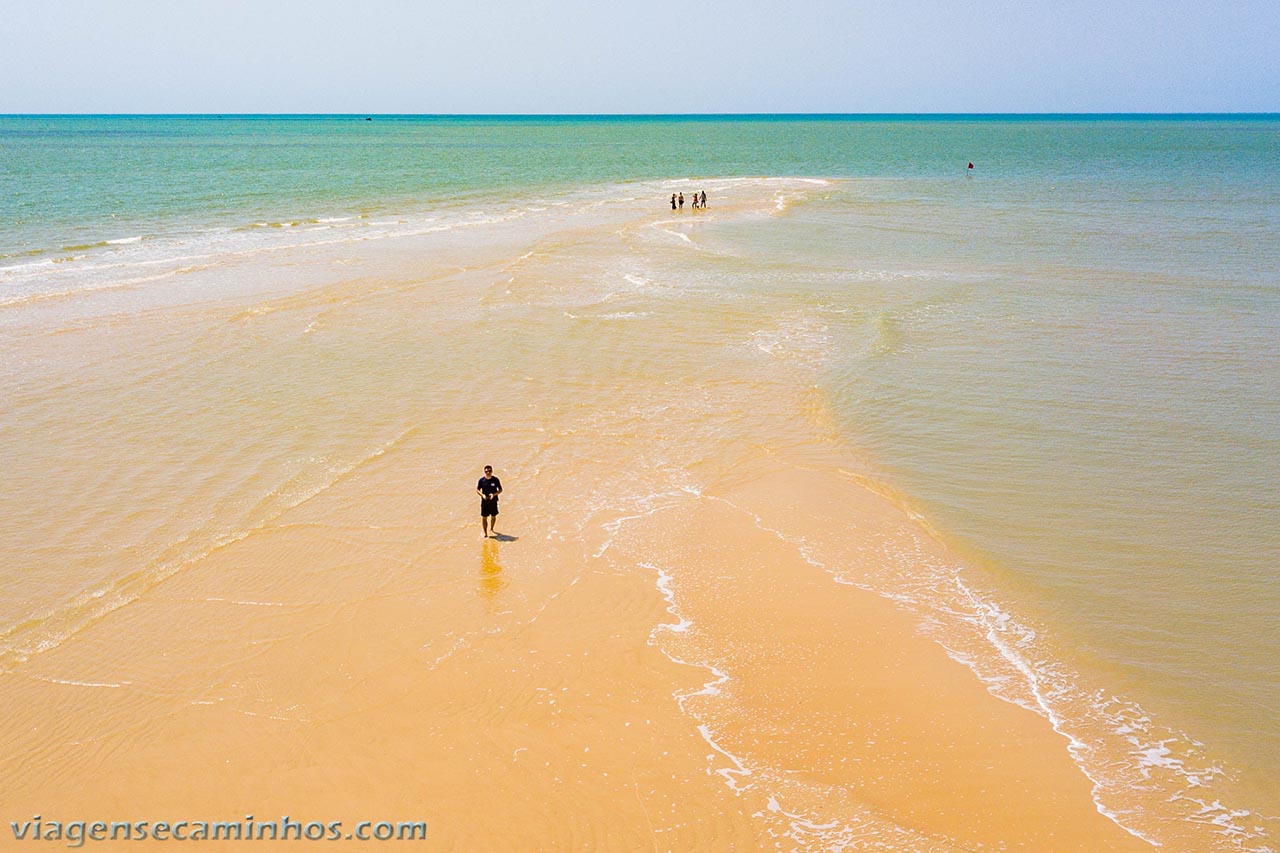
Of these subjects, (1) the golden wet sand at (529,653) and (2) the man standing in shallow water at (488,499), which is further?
(2) the man standing in shallow water at (488,499)

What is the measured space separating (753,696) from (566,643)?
208cm

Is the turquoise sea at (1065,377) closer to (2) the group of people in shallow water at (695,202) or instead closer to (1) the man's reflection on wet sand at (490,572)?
(2) the group of people in shallow water at (695,202)

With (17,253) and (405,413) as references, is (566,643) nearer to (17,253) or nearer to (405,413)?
(405,413)

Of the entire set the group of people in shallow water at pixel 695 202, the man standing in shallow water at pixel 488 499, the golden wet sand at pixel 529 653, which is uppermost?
the group of people in shallow water at pixel 695 202

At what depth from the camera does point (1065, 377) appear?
18203 millimetres

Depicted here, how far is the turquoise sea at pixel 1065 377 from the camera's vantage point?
9.27 metres

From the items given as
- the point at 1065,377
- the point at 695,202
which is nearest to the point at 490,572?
the point at 1065,377

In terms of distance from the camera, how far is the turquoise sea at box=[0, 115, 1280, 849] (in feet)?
30.4

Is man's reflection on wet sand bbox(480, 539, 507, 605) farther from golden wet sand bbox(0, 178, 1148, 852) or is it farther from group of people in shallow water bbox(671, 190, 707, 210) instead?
group of people in shallow water bbox(671, 190, 707, 210)

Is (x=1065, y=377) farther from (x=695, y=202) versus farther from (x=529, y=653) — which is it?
(x=695, y=202)

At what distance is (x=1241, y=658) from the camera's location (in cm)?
928

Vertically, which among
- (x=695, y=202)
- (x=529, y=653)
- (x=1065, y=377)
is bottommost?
(x=529, y=653)

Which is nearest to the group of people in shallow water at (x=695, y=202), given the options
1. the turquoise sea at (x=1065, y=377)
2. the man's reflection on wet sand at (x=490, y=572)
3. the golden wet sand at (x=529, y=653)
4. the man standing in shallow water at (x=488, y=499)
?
the turquoise sea at (x=1065, y=377)

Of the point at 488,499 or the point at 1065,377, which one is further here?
the point at 1065,377
